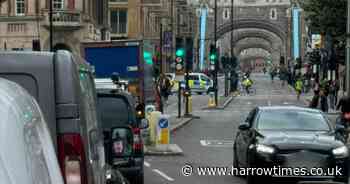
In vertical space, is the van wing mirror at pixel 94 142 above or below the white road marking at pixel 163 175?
above

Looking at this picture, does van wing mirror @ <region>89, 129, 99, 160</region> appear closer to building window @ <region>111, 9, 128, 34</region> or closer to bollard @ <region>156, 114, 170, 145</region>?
bollard @ <region>156, 114, 170, 145</region>

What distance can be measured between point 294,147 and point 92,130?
353 inches

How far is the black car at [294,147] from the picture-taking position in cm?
1545

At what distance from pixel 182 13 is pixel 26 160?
363ft

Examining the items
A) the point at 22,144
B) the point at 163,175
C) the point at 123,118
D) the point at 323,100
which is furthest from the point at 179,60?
the point at 22,144

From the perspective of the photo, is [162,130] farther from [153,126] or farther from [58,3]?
[58,3]

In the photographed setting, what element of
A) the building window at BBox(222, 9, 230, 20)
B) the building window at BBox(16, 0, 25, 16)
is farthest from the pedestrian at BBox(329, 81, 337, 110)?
the building window at BBox(222, 9, 230, 20)

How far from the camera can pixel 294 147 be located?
15508 mm

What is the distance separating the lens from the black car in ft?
50.7

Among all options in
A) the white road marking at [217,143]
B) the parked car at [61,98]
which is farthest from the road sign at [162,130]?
the parked car at [61,98]

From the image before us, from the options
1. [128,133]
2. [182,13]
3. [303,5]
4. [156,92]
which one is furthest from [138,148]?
[182,13]

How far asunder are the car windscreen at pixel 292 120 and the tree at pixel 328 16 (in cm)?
2264

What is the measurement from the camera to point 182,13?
114 meters

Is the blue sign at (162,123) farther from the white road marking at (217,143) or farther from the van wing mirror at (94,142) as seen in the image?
the van wing mirror at (94,142)
